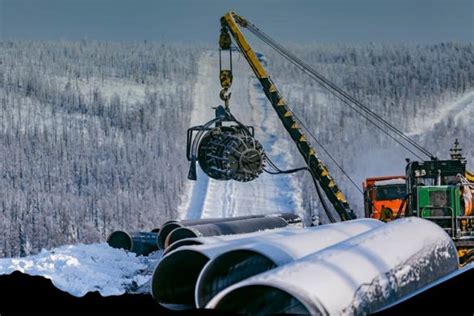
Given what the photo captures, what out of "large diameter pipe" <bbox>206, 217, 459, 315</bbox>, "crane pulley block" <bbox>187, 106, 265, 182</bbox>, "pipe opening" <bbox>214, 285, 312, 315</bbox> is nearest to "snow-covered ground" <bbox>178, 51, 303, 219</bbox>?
"crane pulley block" <bbox>187, 106, 265, 182</bbox>

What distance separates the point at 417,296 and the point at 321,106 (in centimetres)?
4584

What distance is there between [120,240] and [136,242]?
3.16ft

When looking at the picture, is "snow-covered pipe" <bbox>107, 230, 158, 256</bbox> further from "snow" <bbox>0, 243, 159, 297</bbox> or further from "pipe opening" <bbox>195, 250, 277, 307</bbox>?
"pipe opening" <bbox>195, 250, 277, 307</bbox>

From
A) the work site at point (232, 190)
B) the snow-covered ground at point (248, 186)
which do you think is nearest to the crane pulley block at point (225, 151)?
the work site at point (232, 190)

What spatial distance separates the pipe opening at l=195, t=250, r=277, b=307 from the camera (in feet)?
22.3

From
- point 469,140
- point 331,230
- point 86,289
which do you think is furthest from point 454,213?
point 469,140

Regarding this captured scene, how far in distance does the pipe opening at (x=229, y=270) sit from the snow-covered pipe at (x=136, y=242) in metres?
10.6

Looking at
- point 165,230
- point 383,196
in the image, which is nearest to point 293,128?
point 383,196

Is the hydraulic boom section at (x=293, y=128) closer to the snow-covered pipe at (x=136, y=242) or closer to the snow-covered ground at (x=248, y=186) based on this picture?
the snow-covered pipe at (x=136, y=242)

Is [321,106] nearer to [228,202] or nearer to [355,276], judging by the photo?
[228,202]

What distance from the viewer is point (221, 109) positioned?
14797 millimetres

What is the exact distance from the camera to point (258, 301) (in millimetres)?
5996

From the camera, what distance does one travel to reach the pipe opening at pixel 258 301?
5711 millimetres

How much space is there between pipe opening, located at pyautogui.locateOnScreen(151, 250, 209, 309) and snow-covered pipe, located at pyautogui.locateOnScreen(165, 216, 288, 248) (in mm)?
5754
